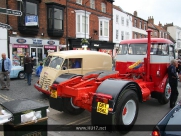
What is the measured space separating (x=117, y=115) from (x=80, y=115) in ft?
6.88

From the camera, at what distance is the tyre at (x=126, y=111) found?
13.1ft

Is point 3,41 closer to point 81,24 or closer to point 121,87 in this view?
Answer: point 81,24

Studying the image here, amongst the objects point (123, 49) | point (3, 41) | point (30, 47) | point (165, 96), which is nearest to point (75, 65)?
point (123, 49)

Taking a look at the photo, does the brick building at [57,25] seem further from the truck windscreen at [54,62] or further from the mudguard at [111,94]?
the mudguard at [111,94]

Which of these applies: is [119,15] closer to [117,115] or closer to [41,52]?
[41,52]

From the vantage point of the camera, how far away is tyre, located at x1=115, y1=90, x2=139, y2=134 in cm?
400

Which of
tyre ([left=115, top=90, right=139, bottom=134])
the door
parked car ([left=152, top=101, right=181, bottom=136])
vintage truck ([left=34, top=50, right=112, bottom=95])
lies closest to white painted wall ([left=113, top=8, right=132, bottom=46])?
the door

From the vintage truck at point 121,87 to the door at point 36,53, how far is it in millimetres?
12141

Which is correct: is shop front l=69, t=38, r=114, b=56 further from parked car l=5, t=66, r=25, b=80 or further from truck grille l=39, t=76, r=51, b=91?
truck grille l=39, t=76, r=51, b=91

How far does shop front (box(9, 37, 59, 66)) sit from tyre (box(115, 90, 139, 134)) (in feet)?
43.6

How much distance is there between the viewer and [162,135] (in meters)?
2.53

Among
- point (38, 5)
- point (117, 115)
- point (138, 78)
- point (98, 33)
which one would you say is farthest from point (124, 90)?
point (98, 33)

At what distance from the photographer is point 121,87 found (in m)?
4.07

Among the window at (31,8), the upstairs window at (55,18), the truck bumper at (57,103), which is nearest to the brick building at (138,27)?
the upstairs window at (55,18)
